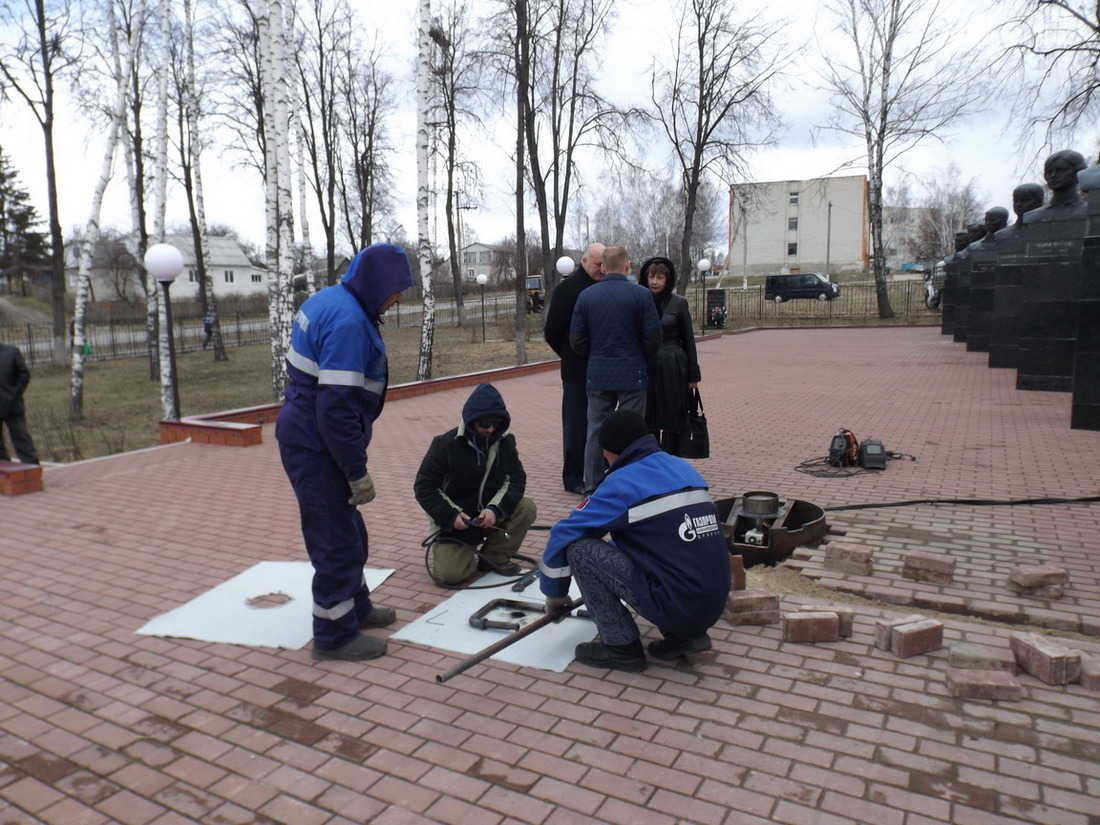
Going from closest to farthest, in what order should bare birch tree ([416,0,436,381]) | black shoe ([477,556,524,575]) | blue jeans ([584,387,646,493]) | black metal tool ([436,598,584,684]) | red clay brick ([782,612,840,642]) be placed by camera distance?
black metal tool ([436,598,584,684])
red clay brick ([782,612,840,642])
black shoe ([477,556,524,575])
blue jeans ([584,387,646,493])
bare birch tree ([416,0,436,381])

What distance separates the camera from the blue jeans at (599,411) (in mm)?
5395

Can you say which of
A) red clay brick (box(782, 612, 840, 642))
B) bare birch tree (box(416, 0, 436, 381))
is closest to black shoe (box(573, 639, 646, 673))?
red clay brick (box(782, 612, 840, 642))

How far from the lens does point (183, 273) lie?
55.5 meters

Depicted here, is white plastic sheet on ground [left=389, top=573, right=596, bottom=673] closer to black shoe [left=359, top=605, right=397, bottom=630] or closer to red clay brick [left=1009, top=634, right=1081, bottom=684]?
black shoe [left=359, top=605, right=397, bottom=630]

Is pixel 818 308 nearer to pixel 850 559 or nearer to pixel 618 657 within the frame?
pixel 850 559

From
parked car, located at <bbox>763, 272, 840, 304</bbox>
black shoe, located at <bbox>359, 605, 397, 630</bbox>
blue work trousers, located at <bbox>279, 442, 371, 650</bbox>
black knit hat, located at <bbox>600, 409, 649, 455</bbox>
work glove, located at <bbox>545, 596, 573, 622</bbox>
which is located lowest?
black shoe, located at <bbox>359, 605, 397, 630</bbox>

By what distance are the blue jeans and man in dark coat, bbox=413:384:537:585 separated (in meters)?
1.15

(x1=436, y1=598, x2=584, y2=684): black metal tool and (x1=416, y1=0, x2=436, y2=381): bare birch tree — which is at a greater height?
(x1=416, y1=0, x2=436, y2=381): bare birch tree

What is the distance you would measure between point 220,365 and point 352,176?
631 inches

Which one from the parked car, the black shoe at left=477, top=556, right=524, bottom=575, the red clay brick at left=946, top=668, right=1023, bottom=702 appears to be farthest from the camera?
the parked car

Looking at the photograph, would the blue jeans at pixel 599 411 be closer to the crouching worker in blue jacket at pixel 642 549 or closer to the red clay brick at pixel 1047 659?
the crouching worker in blue jacket at pixel 642 549

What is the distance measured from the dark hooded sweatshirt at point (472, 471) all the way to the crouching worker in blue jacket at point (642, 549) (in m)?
1.04

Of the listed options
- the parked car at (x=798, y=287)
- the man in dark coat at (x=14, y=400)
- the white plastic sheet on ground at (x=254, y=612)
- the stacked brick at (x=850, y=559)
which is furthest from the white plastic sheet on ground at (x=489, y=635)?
the parked car at (x=798, y=287)

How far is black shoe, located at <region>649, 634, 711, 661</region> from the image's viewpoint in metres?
3.25
